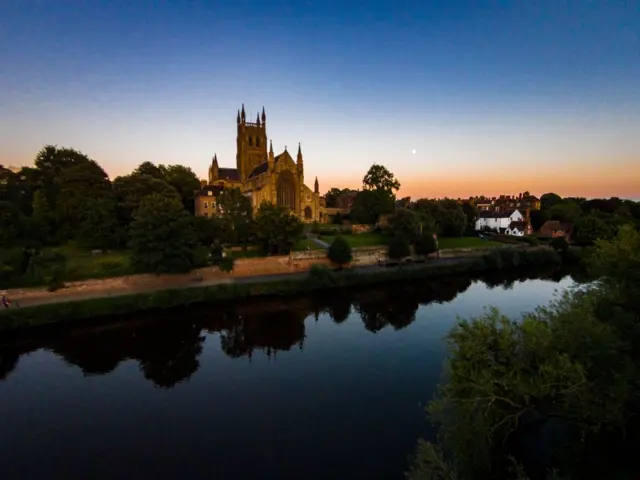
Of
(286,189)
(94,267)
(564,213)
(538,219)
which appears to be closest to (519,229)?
(538,219)

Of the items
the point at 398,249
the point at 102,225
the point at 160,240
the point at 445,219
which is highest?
the point at 102,225

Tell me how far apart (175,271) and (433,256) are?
2516 centimetres

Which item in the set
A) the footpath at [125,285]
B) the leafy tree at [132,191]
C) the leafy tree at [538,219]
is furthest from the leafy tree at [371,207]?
the leafy tree at [538,219]

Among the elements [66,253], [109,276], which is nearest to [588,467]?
[109,276]

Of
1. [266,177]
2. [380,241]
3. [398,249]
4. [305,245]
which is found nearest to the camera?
[398,249]

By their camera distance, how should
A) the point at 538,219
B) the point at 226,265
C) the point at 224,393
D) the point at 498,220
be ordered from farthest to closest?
the point at 498,220 < the point at 538,219 < the point at 226,265 < the point at 224,393

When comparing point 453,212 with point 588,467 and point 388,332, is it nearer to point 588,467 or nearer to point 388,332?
point 388,332

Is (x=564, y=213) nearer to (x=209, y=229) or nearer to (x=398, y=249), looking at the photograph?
(x=398, y=249)

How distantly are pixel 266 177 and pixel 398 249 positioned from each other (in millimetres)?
23278

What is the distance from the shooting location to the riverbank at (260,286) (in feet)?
65.1

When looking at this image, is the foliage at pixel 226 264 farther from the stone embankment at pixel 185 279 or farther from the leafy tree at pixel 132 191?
the leafy tree at pixel 132 191

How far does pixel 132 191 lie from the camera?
119 ft

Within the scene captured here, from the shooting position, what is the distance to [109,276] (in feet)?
77.2

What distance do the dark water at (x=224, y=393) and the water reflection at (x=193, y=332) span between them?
3.7 inches
